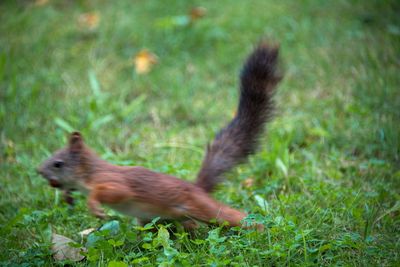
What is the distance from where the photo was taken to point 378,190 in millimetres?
3242

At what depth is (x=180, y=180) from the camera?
9.23 ft

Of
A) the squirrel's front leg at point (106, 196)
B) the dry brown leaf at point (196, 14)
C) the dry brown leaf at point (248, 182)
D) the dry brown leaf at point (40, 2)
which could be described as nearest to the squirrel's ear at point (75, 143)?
the squirrel's front leg at point (106, 196)

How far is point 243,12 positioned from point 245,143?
332 cm

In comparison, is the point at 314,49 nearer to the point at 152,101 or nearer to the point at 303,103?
the point at 303,103

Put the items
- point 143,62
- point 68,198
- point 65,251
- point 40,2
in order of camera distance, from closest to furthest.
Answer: point 65,251 < point 68,198 < point 143,62 < point 40,2

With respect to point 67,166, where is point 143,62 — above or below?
above

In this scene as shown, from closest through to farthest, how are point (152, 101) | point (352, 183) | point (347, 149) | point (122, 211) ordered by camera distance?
1. point (122, 211)
2. point (352, 183)
3. point (347, 149)
4. point (152, 101)

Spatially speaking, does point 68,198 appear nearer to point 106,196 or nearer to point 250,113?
point 106,196

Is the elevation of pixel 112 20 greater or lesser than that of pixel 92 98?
greater

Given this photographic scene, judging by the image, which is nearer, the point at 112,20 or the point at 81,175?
the point at 81,175

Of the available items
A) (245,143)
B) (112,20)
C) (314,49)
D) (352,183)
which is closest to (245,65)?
(245,143)

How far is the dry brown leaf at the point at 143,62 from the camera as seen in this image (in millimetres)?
5367

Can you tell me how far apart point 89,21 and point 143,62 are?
106 cm

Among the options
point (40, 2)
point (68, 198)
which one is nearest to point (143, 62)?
point (40, 2)
